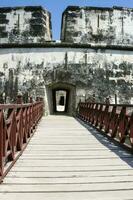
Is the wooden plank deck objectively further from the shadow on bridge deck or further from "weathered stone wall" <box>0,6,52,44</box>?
"weathered stone wall" <box>0,6,52,44</box>

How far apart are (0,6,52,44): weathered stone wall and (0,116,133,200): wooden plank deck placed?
12.0 m

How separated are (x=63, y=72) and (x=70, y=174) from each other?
13.0 m

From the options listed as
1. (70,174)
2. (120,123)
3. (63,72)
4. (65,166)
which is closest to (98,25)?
(63,72)

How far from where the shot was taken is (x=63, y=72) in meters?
17.2

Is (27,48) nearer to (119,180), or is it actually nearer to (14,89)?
(14,89)

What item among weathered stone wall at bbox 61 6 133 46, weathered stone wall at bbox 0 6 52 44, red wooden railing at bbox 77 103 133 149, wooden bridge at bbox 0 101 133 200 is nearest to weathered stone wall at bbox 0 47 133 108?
weathered stone wall at bbox 0 6 52 44

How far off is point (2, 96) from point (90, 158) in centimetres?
1224

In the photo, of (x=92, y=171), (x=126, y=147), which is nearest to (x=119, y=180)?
(x=92, y=171)

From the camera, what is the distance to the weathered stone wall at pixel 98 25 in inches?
713

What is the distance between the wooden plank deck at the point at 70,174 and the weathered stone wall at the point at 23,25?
12007 mm

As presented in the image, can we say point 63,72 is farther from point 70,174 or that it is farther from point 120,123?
point 70,174

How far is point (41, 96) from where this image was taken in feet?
56.1

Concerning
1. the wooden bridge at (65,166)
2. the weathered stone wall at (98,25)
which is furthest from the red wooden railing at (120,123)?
the weathered stone wall at (98,25)

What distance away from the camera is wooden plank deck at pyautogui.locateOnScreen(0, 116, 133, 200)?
352 centimetres
